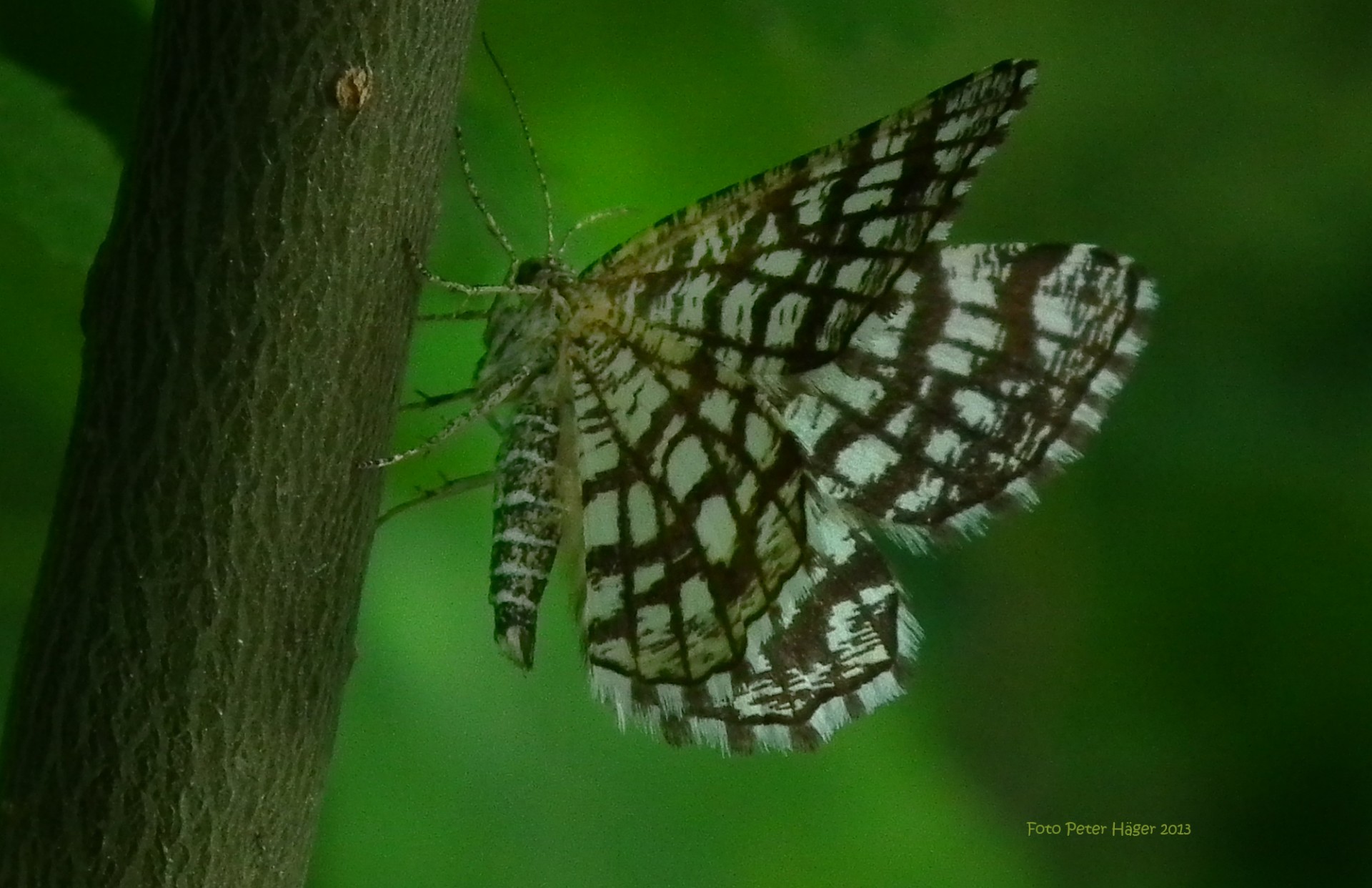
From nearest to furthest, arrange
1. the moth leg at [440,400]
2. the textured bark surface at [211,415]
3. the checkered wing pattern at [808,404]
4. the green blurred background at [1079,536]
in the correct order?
the textured bark surface at [211,415]
the checkered wing pattern at [808,404]
the moth leg at [440,400]
the green blurred background at [1079,536]

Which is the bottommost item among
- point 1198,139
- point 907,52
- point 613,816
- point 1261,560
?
point 613,816

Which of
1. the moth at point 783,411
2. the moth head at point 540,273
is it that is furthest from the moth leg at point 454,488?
the moth head at point 540,273

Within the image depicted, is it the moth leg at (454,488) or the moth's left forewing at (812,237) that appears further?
the moth leg at (454,488)

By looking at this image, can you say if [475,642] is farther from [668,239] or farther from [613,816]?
[668,239]

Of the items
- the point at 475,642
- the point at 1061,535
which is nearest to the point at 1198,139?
the point at 1061,535

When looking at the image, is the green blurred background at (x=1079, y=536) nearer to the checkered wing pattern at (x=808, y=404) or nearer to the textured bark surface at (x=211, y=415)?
the checkered wing pattern at (x=808, y=404)

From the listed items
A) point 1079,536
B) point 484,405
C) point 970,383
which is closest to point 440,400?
point 484,405

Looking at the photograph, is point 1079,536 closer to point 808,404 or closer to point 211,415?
point 808,404

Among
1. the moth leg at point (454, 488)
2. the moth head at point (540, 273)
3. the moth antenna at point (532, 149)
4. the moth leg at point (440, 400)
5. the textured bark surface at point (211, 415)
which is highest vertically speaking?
the moth antenna at point (532, 149)
